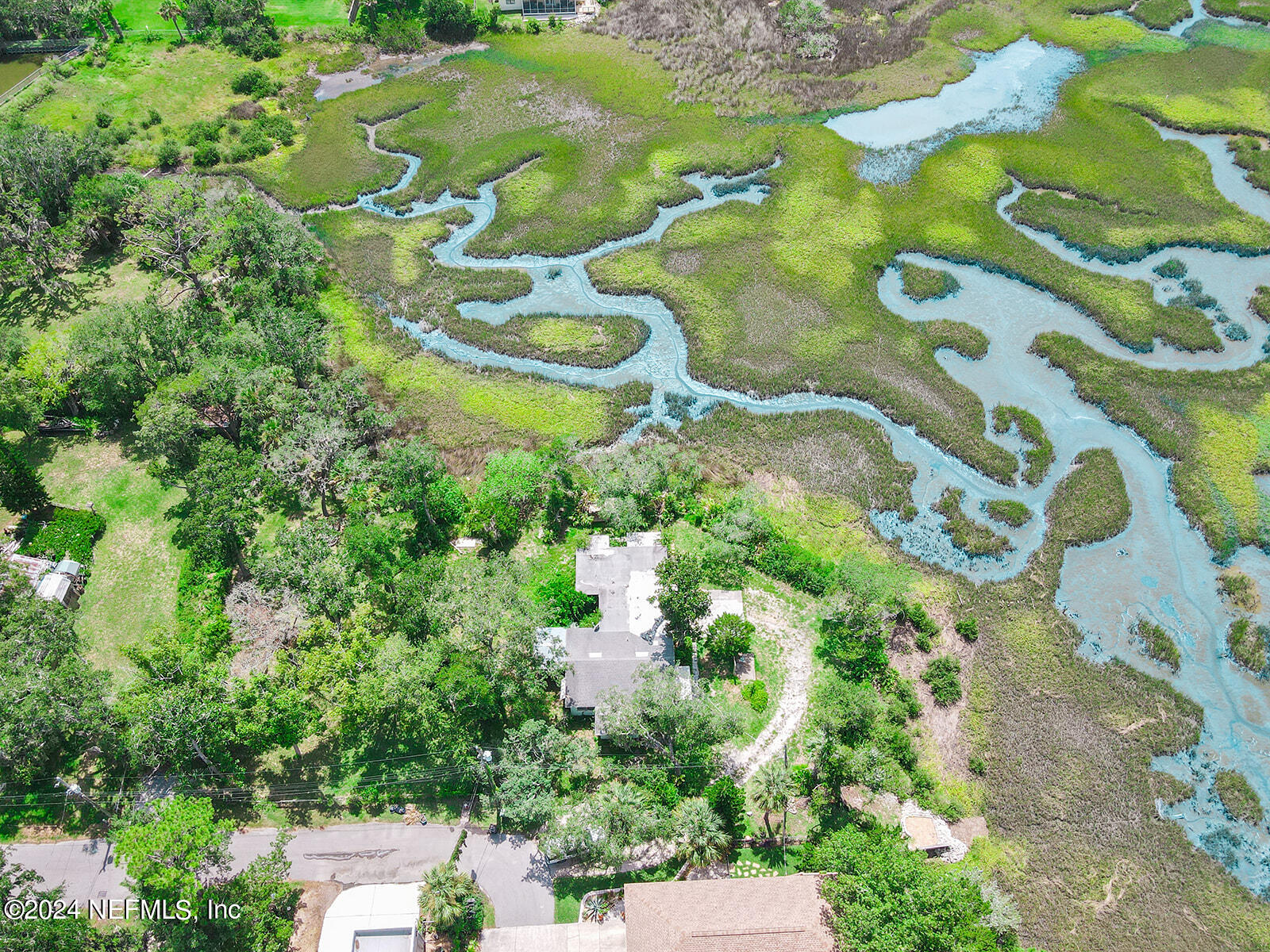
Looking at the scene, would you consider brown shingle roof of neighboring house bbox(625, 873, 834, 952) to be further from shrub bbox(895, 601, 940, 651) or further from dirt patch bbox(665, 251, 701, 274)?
dirt patch bbox(665, 251, 701, 274)

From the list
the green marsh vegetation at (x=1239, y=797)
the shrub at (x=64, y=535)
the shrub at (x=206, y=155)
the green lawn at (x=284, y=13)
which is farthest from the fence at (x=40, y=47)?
the green marsh vegetation at (x=1239, y=797)

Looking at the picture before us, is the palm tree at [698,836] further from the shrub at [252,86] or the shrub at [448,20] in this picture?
the shrub at [448,20]

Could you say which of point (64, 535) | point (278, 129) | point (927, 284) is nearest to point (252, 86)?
point (278, 129)

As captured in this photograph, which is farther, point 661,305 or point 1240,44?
point 1240,44

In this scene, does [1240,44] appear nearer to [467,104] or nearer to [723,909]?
[467,104]

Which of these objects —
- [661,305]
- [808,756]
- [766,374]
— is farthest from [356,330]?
[808,756]
